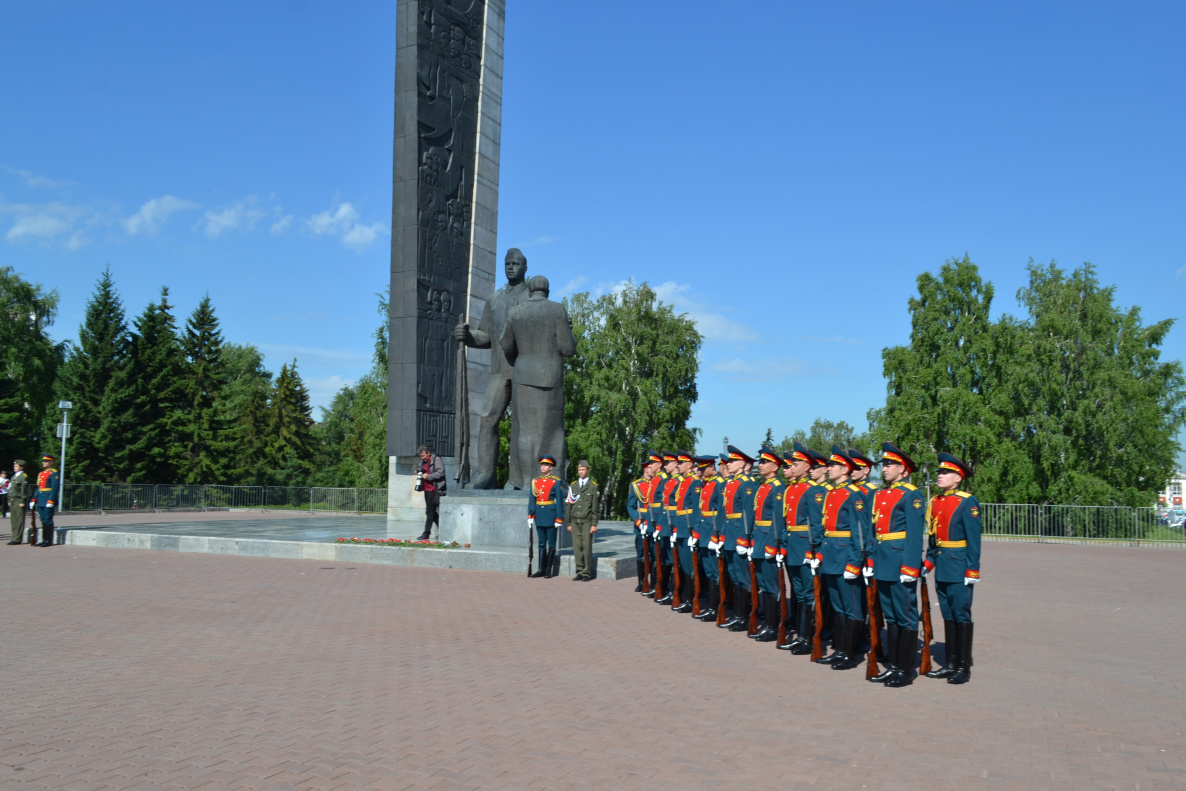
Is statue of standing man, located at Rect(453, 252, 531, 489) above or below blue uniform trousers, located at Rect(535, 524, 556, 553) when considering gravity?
above

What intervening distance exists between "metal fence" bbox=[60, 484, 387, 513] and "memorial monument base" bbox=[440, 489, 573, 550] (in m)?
17.9

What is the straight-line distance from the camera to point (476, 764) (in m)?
4.84

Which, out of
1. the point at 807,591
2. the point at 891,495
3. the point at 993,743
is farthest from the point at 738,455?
the point at 993,743

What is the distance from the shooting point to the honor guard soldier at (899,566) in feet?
23.4

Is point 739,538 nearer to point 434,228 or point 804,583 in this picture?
point 804,583

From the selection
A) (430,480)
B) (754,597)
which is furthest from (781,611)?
(430,480)

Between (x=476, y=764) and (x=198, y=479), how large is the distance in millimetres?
45051

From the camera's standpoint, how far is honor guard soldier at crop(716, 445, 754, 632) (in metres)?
9.28

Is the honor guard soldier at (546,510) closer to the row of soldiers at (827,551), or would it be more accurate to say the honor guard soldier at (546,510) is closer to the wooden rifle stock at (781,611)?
the row of soldiers at (827,551)

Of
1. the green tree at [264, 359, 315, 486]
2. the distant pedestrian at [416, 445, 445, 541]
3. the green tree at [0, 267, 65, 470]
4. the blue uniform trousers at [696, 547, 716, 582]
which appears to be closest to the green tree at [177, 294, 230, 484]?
the green tree at [0, 267, 65, 470]

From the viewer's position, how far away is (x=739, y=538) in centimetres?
935

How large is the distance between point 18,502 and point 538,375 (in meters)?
11.8

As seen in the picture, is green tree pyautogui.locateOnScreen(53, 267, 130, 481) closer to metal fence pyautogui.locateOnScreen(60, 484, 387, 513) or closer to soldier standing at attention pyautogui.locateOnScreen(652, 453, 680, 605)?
metal fence pyautogui.locateOnScreen(60, 484, 387, 513)

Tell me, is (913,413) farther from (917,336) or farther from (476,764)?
(476,764)
